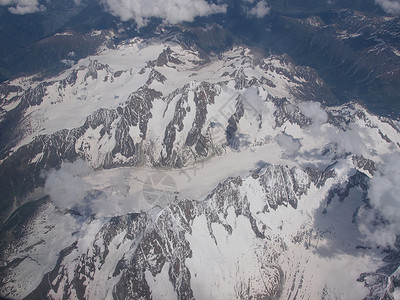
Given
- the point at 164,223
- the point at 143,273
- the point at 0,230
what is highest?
the point at 164,223

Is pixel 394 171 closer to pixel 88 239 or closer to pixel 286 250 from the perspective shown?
pixel 286 250

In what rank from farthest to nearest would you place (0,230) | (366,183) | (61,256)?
(0,230) → (366,183) → (61,256)

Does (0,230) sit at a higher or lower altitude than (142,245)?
lower

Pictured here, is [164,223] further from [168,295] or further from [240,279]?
[240,279]

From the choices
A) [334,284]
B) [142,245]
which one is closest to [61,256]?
[142,245]

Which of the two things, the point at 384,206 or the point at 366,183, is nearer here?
the point at 384,206

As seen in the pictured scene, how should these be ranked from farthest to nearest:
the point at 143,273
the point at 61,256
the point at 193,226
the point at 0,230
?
the point at 0,230, the point at 193,226, the point at 61,256, the point at 143,273

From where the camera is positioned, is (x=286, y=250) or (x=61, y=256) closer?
(x=61, y=256)

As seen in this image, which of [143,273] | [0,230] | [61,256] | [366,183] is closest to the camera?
[143,273]

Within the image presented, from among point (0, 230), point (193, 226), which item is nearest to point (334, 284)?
point (193, 226)
